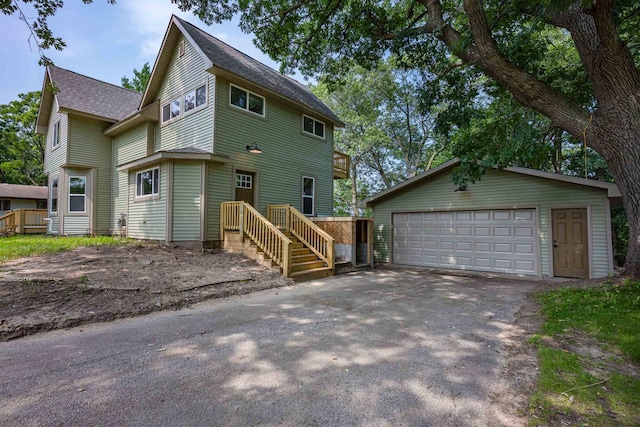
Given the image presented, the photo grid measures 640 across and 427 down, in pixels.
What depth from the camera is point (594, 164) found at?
45.4 ft

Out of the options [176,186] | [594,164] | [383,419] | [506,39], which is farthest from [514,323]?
[594,164]

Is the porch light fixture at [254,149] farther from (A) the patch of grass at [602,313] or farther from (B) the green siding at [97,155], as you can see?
(A) the patch of grass at [602,313]

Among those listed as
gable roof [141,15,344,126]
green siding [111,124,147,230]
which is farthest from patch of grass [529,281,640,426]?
green siding [111,124,147,230]

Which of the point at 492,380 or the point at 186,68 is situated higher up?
the point at 186,68

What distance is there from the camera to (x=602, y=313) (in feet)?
13.9

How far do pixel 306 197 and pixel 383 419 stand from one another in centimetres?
1090

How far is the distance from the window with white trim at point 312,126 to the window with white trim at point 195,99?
4.13 m

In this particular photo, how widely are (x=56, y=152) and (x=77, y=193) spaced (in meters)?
2.70

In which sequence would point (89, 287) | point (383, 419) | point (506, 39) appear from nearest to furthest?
point (383, 419) < point (89, 287) < point (506, 39)

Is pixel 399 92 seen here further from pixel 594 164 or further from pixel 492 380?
pixel 492 380

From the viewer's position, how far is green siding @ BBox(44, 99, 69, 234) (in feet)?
42.9

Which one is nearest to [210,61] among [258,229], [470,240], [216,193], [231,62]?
[231,62]

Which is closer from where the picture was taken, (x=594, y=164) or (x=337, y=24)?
(x=337, y=24)

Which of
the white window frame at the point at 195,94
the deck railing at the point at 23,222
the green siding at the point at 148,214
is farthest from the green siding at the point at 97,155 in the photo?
the deck railing at the point at 23,222
